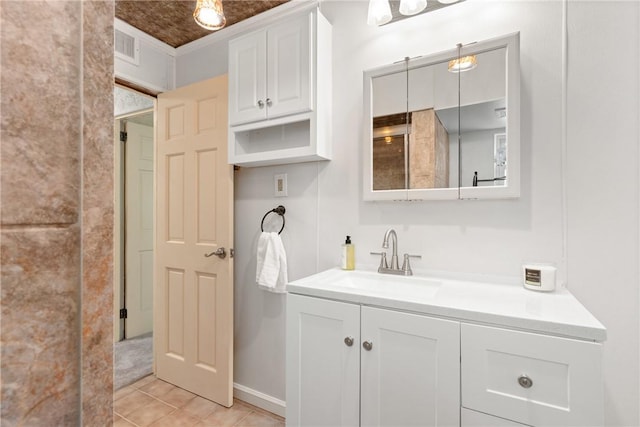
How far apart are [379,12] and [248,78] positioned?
2.67 ft

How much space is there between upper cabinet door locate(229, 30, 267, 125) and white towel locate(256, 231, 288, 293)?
0.73 metres

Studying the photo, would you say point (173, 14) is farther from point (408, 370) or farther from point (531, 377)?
point (531, 377)

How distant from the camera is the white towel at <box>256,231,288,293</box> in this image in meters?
1.89

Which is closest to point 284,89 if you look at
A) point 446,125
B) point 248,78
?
point 248,78

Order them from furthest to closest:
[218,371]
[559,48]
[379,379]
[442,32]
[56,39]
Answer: [218,371] → [442,32] → [559,48] → [379,379] → [56,39]

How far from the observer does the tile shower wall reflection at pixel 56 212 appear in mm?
257

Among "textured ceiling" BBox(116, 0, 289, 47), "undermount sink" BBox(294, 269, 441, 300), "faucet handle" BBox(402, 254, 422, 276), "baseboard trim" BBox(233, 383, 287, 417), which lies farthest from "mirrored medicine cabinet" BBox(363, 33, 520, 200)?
"baseboard trim" BBox(233, 383, 287, 417)

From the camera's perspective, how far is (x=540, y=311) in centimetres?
106

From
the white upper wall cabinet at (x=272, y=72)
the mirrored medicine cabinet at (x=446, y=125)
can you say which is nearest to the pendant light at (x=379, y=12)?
the mirrored medicine cabinet at (x=446, y=125)

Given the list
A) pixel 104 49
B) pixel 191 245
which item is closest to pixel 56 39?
pixel 104 49

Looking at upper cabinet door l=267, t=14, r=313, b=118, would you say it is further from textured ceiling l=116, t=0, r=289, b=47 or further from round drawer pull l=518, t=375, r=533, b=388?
round drawer pull l=518, t=375, r=533, b=388

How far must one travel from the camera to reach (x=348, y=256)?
5.69 feet

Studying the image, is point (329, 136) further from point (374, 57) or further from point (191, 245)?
point (191, 245)

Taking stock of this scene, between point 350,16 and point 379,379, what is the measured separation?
6.03 feet
